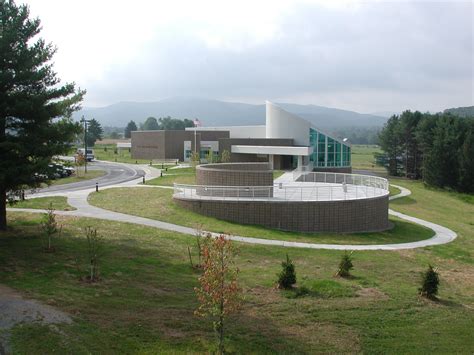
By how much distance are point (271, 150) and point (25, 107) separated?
4401cm

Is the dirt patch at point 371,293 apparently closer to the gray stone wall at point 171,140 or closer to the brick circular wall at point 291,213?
the brick circular wall at point 291,213

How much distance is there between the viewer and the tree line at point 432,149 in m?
64.7

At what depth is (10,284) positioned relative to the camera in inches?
551

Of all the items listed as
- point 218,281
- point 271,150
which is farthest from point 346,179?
point 218,281

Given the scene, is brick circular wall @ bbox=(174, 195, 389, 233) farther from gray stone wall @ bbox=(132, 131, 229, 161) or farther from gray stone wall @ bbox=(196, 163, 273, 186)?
gray stone wall @ bbox=(132, 131, 229, 161)

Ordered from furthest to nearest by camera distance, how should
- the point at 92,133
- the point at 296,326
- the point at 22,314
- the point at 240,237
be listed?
the point at 92,133
the point at 240,237
the point at 296,326
the point at 22,314

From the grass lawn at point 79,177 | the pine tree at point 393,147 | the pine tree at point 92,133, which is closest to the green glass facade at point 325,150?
the pine tree at point 393,147

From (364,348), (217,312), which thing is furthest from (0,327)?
(364,348)

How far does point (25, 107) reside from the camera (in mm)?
19531

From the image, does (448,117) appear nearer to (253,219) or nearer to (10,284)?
(253,219)

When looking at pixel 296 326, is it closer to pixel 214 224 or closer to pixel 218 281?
pixel 218 281

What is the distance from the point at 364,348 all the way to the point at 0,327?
8363mm

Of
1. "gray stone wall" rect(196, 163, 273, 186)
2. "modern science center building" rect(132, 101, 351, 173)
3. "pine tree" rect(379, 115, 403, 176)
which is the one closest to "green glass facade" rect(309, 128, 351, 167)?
"modern science center building" rect(132, 101, 351, 173)

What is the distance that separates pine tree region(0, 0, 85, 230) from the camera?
19266 mm
